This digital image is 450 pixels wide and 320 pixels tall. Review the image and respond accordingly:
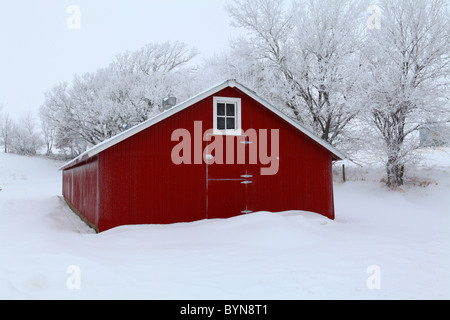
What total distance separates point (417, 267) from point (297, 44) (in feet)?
62.7

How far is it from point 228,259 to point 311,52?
1848cm

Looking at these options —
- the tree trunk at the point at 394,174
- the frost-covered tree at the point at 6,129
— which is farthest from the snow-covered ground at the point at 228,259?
the frost-covered tree at the point at 6,129

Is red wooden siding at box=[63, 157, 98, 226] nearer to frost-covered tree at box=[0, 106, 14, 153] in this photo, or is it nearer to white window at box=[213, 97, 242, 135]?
white window at box=[213, 97, 242, 135]

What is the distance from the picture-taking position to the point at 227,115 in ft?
42.7

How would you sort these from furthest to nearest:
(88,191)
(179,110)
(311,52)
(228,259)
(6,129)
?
(6,129) → (311,52) → (88,191) → (179,110) → (228,259)

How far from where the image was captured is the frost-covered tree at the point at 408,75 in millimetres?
19562

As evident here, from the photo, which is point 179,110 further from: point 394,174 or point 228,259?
point 394,174

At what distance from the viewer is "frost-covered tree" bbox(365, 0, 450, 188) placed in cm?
1956

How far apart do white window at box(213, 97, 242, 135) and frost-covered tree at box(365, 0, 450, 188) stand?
10628 mm

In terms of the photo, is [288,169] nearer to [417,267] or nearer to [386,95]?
[417,267]

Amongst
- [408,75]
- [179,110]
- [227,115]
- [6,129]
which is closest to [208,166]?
[227,115]

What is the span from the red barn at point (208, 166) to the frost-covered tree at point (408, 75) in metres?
7.86

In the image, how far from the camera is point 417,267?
24.6 ft

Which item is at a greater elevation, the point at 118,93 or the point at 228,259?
the point at 118,93
